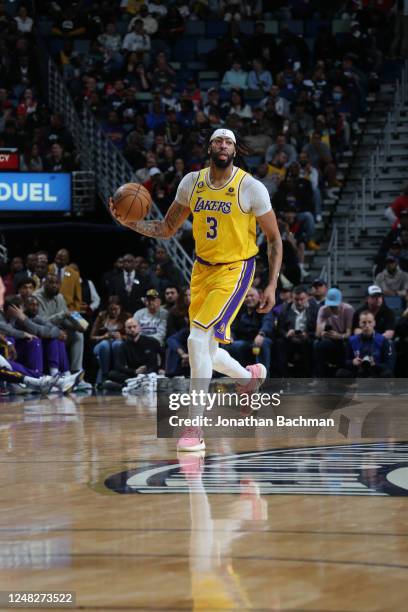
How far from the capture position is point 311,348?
16188 mm

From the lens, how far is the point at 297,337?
1614 centimetres

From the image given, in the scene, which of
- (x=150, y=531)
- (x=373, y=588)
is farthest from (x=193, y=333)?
(x=373, y=588)

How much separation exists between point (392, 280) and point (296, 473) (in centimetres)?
1064

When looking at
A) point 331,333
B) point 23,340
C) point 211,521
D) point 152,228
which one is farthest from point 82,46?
point 211,521

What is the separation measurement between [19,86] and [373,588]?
20.3m

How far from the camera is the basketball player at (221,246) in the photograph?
8.32 metres

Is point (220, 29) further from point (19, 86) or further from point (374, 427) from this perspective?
point (374, 427)

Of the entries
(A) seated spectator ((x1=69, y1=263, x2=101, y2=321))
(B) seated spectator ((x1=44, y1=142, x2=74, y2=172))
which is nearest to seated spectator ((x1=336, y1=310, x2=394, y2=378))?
(A) seated spectator ((x1=69, y1=263, x2=101, y2=321))

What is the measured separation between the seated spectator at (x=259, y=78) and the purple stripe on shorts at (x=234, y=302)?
1484 centimetres

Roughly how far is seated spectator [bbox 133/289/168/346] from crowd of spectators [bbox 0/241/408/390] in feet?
0.05

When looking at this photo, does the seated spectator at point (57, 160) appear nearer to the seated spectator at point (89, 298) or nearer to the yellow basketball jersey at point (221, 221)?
the seated spectator at point (89, 298)

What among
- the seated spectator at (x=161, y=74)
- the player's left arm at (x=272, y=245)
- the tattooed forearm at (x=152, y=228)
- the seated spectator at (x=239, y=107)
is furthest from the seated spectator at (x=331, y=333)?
the seated spectator at (x=161, y=74)

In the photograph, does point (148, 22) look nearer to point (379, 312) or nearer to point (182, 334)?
point (182, 334)

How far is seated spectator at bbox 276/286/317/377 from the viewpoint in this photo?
16.2 metres
